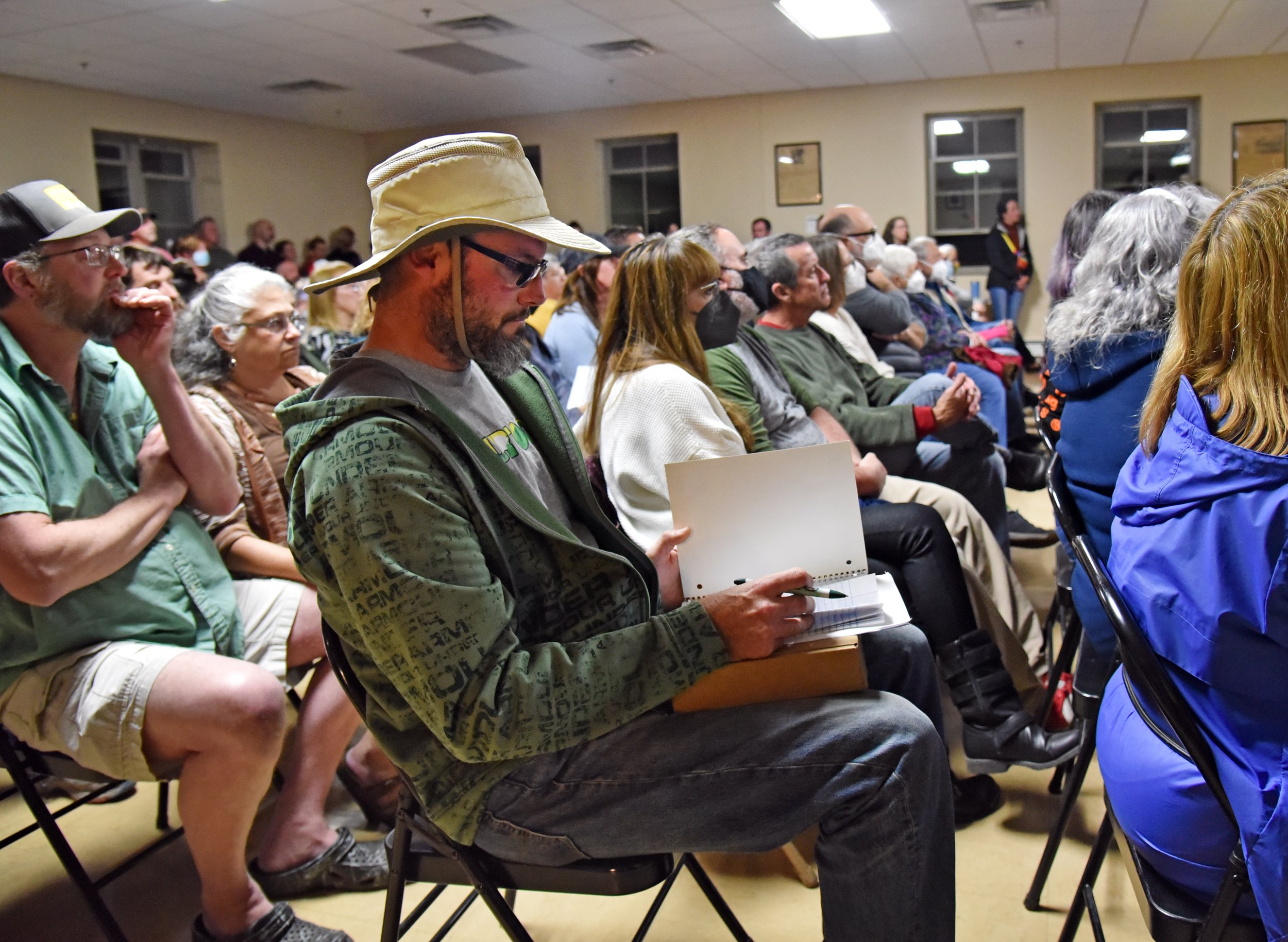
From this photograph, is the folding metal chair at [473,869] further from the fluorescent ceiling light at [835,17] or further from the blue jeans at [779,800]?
the fluorescent ceiling light at [835,17]

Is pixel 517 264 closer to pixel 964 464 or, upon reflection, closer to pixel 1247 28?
pixel 964 464

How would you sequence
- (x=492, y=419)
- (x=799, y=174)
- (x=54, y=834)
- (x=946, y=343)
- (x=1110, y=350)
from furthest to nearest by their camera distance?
(x=799, y=174)
(x=946, y=343)
(x=1110, y=350)
(x=54, y=834)
(x=492, y=419)

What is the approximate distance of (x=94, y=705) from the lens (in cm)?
165

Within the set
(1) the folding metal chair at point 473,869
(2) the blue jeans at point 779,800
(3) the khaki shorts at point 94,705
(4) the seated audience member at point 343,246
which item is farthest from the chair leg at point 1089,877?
(4) the seated audience member at point 343,246

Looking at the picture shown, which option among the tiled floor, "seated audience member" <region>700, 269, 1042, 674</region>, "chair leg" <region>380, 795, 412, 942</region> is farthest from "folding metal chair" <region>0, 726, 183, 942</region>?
"seated audience member" <region>700, 269, 1042, 674</region>

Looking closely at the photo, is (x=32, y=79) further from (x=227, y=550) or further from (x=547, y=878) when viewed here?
(x=547, y=878)

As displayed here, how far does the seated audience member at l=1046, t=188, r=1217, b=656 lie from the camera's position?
1.85 meters

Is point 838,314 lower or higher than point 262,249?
lower

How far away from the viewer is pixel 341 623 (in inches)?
48.3

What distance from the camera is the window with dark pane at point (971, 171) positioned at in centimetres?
1177

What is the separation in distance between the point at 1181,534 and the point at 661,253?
4.48ft

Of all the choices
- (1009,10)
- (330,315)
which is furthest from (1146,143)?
(330,315)

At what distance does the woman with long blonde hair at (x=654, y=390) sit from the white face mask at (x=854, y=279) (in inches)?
85.2

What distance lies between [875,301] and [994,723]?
2.49 metres
